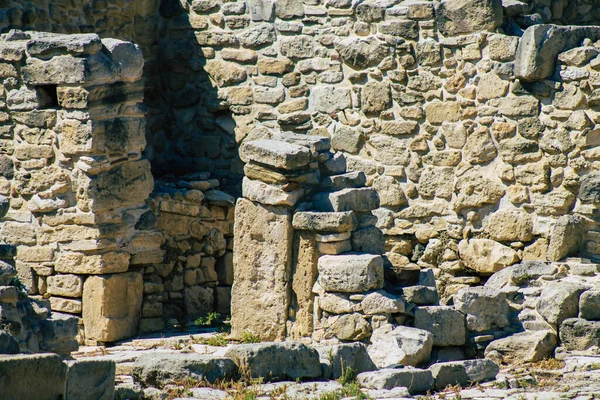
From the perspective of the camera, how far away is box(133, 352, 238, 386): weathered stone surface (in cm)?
722

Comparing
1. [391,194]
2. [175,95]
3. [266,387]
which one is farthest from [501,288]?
[175,95]

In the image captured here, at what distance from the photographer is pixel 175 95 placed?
1220cm

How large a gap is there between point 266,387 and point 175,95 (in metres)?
5.58

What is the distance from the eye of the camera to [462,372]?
7.80 meters

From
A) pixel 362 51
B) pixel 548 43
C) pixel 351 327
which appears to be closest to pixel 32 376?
pixel 351 327

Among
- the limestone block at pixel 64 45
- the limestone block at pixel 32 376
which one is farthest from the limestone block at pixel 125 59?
the limestone block at pixel 32 376

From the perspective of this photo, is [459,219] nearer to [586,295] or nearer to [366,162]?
[366,162]

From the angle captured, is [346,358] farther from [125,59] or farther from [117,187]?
[125,59]

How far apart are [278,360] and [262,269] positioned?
1.80 m

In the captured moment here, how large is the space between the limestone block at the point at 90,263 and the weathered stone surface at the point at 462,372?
324 cm

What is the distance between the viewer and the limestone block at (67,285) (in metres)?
9.80

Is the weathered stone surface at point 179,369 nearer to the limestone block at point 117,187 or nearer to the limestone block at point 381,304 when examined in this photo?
the limestone block at point 381,304

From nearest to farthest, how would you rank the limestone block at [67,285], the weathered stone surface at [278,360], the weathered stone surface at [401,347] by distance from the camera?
the weathered stone surface at [278,360] < the weathered stone surface at [401,347] < the limestone block at [67,285]

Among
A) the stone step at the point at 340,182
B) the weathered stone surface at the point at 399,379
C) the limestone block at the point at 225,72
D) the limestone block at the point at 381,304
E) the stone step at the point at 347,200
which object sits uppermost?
the limestone block at the point at 225,72
